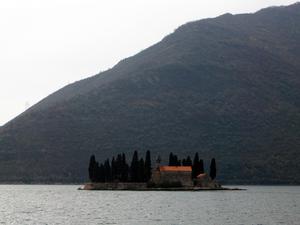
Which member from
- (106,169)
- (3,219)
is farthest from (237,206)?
(106,169)

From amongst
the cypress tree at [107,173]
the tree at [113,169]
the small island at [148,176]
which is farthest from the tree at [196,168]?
the cypress tree at [107,173]

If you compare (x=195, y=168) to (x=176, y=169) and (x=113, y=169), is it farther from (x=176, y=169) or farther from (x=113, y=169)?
(x=113, y=169)

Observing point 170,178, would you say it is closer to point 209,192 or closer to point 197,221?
point 209,192

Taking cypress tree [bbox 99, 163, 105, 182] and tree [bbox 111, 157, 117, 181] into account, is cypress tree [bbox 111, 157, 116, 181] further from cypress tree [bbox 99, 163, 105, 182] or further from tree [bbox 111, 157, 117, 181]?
cypress tree [bbox 99, 163, 105, 182]

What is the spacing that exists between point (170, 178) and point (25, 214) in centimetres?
6605

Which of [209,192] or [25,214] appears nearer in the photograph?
[25,214]

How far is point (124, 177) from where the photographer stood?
170750mm

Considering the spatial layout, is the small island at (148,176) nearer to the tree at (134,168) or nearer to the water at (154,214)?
the tree at (134,168)

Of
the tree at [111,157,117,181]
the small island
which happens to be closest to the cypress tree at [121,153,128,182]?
the small island

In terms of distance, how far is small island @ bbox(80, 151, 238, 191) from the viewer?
543 feet

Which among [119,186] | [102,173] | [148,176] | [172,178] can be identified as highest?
[102,173]

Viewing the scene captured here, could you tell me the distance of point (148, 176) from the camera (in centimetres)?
16838

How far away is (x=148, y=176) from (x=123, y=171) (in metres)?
5.53

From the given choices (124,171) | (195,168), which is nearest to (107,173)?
(124,171)
